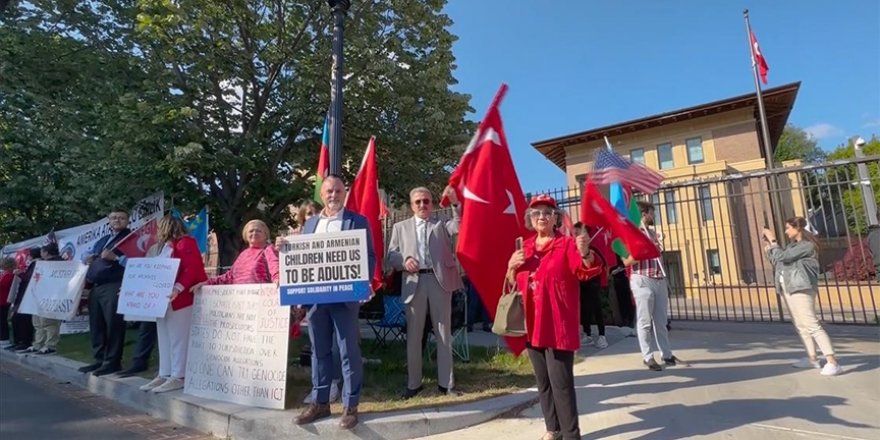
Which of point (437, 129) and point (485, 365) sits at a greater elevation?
point (437, 129)

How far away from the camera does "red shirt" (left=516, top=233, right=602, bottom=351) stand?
3.28 metres

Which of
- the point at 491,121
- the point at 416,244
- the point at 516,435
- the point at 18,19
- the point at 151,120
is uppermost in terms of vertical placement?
the point at 18,19

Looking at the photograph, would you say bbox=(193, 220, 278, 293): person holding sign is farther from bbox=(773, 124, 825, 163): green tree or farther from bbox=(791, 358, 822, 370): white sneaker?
bbox=(773, 124, 825, 163): green tree

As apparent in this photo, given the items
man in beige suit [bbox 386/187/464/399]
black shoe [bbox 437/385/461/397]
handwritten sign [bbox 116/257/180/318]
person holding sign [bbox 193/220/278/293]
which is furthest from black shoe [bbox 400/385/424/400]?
handwritten sign [bbox 116/257/180/318]

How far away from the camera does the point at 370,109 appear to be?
400 inches

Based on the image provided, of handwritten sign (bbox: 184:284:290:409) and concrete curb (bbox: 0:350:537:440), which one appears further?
handwritten sign (bbox: 184:284:290:409)

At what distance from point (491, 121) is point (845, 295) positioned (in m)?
13.3

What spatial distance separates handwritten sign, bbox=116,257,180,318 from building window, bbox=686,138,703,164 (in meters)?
28.6

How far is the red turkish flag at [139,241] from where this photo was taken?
21.3 feet

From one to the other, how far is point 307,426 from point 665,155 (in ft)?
95.4

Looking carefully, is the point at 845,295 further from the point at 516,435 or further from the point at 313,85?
the point at 313,85

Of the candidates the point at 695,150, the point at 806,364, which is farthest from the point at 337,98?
the point at 695,150

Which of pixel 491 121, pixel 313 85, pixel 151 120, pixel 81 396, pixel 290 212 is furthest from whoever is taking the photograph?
pixel 290 212

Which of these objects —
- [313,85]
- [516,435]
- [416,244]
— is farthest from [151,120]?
[516,435]
